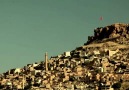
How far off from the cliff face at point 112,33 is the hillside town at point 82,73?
414 cm

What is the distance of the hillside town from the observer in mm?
61094

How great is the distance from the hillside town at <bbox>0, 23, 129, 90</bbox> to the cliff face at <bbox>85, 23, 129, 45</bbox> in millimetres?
4140

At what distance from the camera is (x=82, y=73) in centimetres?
6819

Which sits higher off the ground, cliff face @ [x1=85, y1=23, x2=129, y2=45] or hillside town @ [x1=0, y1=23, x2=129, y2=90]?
cliff face @ [x1=85, y1=23, x2=129, y2=45]

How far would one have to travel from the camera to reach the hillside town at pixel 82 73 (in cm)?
6109

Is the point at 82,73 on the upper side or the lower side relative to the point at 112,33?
lower

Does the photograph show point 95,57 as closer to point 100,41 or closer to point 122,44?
point 122,44

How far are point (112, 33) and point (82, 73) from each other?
38.3 m

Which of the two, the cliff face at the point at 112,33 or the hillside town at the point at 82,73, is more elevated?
the cliff face at the point at 112,33

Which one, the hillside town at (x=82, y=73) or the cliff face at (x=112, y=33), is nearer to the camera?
the hillside town at (x=82, y=73)

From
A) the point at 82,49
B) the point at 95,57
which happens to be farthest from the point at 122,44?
the point at 95,57

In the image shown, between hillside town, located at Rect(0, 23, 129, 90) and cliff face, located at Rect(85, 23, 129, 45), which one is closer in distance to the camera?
hillside town, located at Rect(0, 23, 129, 90)

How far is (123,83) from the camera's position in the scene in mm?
60000

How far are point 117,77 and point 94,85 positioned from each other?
4.53 meters
